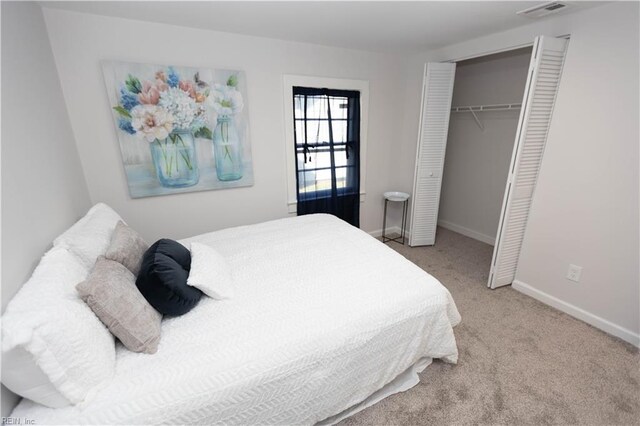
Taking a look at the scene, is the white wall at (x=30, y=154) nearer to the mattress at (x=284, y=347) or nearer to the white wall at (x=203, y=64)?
the white wall at (x=203, y=64)

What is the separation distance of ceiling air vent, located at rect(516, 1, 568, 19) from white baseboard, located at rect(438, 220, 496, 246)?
2443mm

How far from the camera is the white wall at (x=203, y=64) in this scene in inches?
79.7

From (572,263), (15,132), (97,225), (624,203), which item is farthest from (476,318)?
(15,132)

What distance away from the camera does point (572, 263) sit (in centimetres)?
221

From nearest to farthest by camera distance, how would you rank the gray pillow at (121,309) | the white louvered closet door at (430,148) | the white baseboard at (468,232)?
the gray pillow at (121,309) → the white louvered closet door at (430,148) → the white baseboard at (468,232)

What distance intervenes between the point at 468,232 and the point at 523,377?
2.47 metres

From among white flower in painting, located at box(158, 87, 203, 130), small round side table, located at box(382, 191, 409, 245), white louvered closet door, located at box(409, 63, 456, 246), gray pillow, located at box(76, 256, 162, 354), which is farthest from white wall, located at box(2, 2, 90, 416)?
white louvered closet door, located at box(409, 63, 456, 246)

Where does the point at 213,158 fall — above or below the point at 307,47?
below

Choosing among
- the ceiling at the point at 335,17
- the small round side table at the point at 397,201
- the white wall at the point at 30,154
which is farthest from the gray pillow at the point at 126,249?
the small round side table at the point at 397,201

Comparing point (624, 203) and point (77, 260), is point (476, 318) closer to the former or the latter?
point (624, 203)

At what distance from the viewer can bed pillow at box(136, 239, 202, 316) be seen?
129cm

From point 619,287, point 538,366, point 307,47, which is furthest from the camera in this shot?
point 307,47

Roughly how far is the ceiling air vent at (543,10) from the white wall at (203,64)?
→ 145cm

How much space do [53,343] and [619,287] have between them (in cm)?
323
